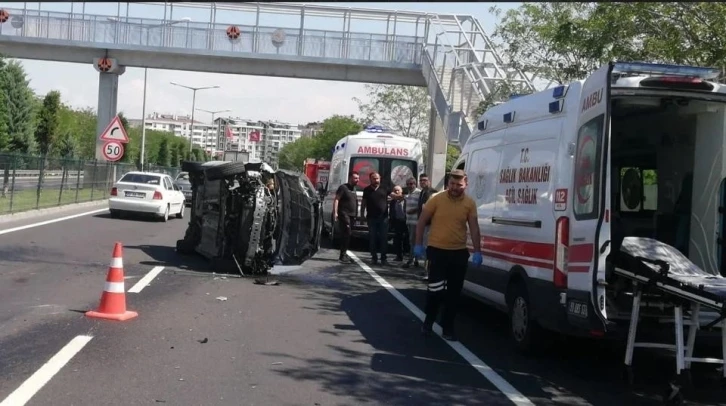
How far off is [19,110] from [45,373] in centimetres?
5484

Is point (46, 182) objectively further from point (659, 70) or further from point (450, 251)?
point (659, 70)

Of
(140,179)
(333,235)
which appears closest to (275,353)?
(333,235)

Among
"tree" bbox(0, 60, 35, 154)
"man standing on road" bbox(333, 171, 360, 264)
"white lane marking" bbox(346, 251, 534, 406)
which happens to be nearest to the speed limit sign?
"man standing on road" bbox(333, 171, 360, 264)

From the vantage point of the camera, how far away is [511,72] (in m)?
21.7

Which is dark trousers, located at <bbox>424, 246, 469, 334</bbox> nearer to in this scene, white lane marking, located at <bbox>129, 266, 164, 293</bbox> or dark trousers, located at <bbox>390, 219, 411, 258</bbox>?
white lane marking, located at <bbox>129, 266, 164, 293</bbox>

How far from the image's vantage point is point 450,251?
30.3 ft

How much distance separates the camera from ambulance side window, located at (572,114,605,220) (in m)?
7.22

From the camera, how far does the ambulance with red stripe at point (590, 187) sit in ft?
23.9

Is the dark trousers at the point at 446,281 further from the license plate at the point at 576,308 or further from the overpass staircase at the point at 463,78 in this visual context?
the overpass staircase at the point at 463,78

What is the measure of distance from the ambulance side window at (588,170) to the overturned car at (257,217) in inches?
270

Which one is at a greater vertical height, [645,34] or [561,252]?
[645,34]

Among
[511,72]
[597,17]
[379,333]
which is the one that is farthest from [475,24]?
[379,333]

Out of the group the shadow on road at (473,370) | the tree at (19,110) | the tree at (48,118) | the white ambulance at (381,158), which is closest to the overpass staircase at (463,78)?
the white ambulance at (381,158)

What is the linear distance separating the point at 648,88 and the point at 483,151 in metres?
3.18
